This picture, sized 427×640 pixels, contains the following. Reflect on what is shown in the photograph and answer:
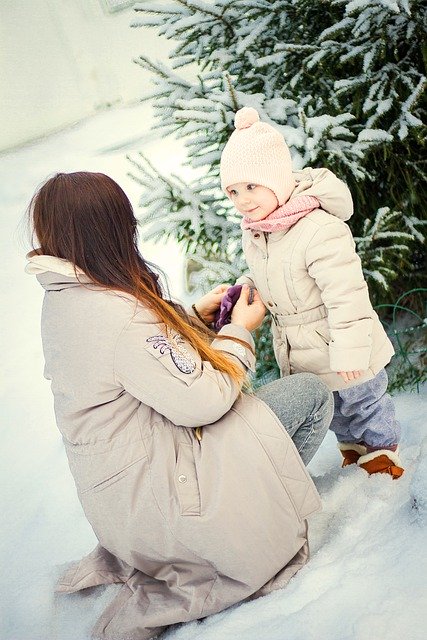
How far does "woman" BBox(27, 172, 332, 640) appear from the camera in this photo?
1.42 m

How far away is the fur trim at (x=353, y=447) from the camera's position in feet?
6.77

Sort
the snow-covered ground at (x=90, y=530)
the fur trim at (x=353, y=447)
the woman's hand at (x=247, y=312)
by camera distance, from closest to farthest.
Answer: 1. the snow-covered ground at (x=90, y=530)
2. the woman's hand at (x=247, y=312)
3. the fur trim at (x=353, y=447)

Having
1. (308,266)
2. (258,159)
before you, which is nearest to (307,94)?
(258,159)

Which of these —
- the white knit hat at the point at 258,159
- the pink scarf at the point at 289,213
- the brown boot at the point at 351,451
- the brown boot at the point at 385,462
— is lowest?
the brown boot at the point at 351,451

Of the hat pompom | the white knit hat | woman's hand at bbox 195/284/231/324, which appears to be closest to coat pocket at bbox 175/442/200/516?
woman's hand at bbox 195/284/231/324

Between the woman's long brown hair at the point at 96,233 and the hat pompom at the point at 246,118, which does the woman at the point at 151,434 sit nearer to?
the woman's long brown hair at the point at 96,233

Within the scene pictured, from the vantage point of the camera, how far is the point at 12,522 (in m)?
2.69

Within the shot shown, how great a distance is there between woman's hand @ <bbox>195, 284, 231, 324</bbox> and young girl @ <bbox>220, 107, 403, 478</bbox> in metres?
0.14

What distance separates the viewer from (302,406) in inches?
65.2

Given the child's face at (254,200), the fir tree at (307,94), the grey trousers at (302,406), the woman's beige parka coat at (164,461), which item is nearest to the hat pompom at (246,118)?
the child's face at (254,200)

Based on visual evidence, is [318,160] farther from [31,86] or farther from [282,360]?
[31,86]

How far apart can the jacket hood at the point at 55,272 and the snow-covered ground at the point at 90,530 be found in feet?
3.31

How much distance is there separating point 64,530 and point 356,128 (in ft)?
7.40

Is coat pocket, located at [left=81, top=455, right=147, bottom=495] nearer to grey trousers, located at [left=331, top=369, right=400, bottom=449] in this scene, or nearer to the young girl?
the young girl
